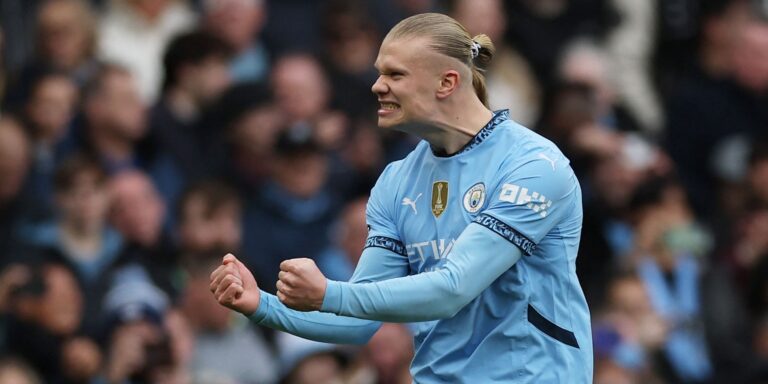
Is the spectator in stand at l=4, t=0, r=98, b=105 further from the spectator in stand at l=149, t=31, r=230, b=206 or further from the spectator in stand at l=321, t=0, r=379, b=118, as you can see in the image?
the spectator in stand at l=321, t=0, r=379, b=118

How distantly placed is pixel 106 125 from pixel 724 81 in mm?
4919

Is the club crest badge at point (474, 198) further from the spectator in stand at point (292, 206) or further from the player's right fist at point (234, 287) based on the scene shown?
the spectator in stand at point (292, 206)

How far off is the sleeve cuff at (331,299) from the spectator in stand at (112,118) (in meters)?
4.59

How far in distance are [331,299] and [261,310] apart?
38 cm

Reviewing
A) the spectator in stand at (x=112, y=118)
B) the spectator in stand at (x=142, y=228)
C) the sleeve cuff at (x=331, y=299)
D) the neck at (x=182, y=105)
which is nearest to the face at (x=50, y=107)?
the spectator in stand at (x=112, y=118)

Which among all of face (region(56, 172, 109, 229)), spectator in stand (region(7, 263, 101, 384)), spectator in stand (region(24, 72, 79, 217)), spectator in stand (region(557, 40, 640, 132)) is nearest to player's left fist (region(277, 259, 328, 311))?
spectator in stand (region(7, 263, 101, 384))

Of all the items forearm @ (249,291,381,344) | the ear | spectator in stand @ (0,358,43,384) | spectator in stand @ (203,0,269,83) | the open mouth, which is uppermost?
spectator in stand @ (203,0,269,83)

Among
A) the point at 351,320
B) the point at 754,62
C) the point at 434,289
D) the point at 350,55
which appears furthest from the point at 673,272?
the point at 434,289

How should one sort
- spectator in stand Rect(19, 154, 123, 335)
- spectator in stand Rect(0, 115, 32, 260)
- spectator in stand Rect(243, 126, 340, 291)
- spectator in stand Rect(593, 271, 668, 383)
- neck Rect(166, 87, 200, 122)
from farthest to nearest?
1. neck Rect(166, 87, 200, 122)
2. spectator in stand Rect(243, 126, 340, 291)
3. spectator in stand Rect(593, 271, 668, 383)
4. spectator in stand Rect(0, 115, 32, 260)
5. spectator in stand Rect(19, 154, 123, 335)

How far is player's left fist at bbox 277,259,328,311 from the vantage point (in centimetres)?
489

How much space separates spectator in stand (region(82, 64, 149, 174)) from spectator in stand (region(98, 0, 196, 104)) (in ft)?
2.26

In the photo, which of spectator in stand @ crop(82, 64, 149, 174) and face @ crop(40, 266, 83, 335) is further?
spectator in stand @ crop(82, 64, 149, 174)

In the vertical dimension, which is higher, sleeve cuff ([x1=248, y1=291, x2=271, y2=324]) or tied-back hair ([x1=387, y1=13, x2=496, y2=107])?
tied-back hair ([x1=387, y1=13, x2=496, y2=107])

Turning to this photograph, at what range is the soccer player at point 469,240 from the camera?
5.18m
